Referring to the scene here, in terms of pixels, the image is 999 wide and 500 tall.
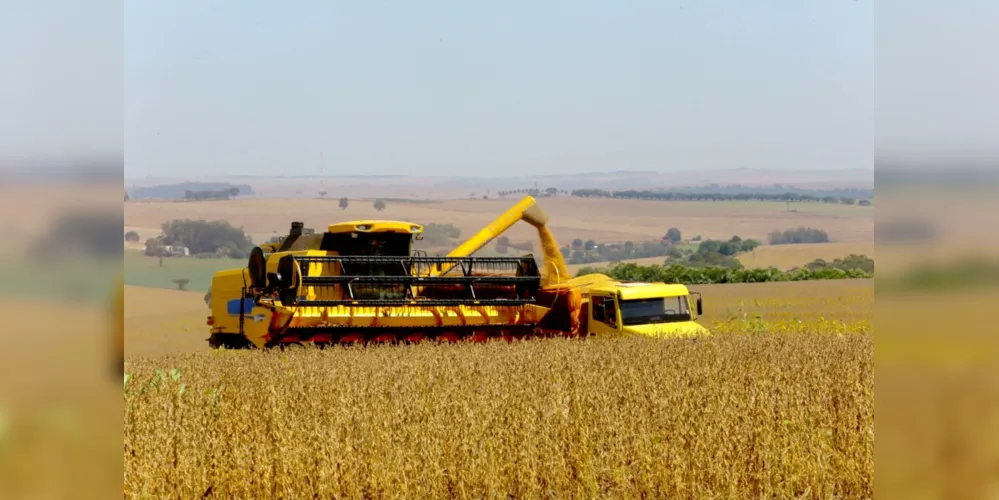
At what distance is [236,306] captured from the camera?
16406 millimetres

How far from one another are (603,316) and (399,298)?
3390 millimetres

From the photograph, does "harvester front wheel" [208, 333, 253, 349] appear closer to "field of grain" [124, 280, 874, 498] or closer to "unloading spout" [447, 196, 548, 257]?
"unloading spout" [447, 196, 548, 257]

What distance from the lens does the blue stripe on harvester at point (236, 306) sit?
15.8m

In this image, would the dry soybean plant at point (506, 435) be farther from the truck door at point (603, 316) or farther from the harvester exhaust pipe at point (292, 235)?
the harvester exhaust pipe at point (292, 235)

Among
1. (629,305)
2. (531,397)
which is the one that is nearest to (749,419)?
(531,397)

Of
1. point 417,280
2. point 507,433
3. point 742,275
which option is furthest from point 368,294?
point 742,275

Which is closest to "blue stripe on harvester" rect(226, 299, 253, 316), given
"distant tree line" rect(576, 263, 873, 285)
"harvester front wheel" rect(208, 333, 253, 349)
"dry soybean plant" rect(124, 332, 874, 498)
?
"harvester front wheel" rect(208, 333, 253, 349)

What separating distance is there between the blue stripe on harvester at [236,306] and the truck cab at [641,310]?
5617 millimetres

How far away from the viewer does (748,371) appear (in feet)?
27.8

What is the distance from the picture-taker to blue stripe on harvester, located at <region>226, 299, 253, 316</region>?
622 inches

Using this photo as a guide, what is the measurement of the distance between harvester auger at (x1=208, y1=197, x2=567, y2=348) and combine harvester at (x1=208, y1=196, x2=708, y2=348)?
0.06 ft
